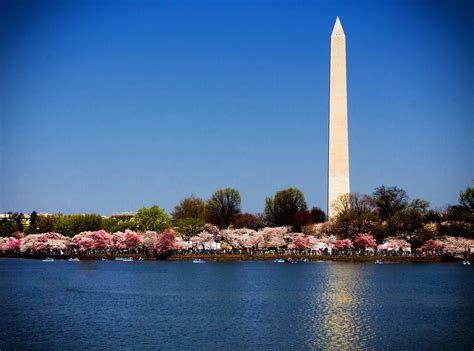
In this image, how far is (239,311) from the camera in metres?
36.0

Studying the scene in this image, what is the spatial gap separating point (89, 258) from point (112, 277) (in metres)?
29.3

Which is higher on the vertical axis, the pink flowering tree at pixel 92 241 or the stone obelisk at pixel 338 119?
the stone obelisk at pixel 338 119

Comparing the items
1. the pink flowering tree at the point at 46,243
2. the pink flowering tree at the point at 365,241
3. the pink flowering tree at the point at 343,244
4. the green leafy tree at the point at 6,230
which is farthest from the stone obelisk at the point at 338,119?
the green leafy tree at the point at 6,230

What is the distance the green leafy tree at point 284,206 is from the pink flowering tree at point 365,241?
62.6ft

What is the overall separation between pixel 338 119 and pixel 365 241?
14.3m

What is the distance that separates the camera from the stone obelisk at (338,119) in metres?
78.1

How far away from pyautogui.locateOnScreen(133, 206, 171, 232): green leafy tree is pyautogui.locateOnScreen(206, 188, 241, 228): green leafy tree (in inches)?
271

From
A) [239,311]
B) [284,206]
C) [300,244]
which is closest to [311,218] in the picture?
[284,206]

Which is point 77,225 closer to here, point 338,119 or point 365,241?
point 365,241

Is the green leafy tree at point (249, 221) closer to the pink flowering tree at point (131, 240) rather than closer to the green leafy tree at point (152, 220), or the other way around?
the green leafy tree at point (152, 220)

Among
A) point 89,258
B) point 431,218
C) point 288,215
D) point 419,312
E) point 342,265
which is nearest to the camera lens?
point 419,312

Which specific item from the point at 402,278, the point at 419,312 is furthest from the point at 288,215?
the point at 419,312

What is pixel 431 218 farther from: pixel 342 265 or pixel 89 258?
pixel 89 258

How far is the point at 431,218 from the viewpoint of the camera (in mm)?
92188
